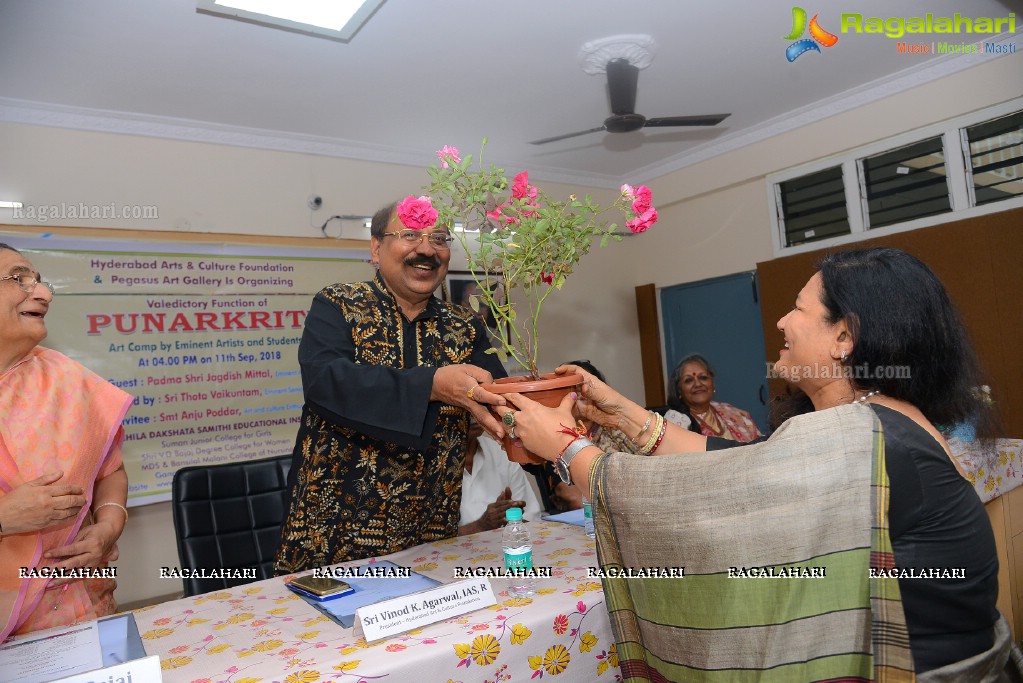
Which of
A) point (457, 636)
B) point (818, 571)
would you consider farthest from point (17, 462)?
point (818, 571)

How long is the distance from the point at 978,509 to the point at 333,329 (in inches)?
55.5

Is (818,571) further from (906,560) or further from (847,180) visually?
(847,180)

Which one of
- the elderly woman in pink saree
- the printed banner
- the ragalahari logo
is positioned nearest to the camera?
the elderly woman in pink saree

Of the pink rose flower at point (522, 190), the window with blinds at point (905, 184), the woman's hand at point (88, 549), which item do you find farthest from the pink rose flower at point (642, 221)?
the window with blinds at point (905, 184)

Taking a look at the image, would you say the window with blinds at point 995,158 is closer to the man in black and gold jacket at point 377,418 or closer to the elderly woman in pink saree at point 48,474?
the man in black and gold jacket at point 377,418

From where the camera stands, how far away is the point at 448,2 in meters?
2.92

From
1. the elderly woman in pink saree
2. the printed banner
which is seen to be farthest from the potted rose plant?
the printed banner

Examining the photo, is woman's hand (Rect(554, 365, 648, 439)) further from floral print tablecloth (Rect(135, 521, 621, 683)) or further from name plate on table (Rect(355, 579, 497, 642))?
name plate on table (Rect(355, 579, 497, 642))

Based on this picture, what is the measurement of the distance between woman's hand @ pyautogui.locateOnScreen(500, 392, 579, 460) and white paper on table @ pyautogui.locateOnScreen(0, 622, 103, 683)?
0.79 metres

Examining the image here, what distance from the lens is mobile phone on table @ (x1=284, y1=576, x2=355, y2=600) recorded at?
1388 mm

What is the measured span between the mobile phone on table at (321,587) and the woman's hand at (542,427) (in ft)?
1.68

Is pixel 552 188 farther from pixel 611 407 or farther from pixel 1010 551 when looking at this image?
pixel 611 407

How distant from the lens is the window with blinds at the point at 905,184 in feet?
13.4

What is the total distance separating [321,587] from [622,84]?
3.02m
